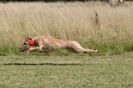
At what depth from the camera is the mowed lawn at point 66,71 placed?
804 cm

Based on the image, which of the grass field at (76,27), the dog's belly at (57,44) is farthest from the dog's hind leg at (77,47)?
the grass field at (76,27)

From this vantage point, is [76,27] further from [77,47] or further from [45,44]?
[45,44]

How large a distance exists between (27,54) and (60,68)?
9.64 feet

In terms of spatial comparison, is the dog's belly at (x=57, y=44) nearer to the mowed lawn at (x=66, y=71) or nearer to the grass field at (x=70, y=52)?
the grass field at (x=70, y=52)

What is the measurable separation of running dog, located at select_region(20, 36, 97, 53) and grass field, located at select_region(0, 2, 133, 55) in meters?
0.60

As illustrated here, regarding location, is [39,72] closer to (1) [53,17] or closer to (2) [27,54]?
(2) [27,54]

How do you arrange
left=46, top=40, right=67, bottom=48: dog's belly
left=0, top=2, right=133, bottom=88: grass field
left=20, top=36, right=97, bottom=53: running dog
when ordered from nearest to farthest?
left=0, top=2, right=133, bottom=88: grass field
left=20, top=36, right=97, bottom=53: running dog
left=46, top=40, right=67, bottom=48: dog's belly

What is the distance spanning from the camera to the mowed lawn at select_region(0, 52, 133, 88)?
804 centimetres

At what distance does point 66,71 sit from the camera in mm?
9562

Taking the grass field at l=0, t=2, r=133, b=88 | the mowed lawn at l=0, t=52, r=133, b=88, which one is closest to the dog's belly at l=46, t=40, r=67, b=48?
the grass field at l=0, t=2, r=133, b=88

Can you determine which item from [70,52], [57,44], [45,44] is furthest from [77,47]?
[45,44]

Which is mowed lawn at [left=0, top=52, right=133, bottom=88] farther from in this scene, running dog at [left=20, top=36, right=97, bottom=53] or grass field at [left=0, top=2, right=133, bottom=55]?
grass field at [left=0, top=2, right=133, bottom=55]

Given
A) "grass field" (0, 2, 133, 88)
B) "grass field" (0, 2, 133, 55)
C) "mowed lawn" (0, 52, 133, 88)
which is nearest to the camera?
"mowed lawn" (0, 52, 133, 88)

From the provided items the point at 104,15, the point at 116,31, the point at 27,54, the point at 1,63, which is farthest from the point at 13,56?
the point at 104,15
